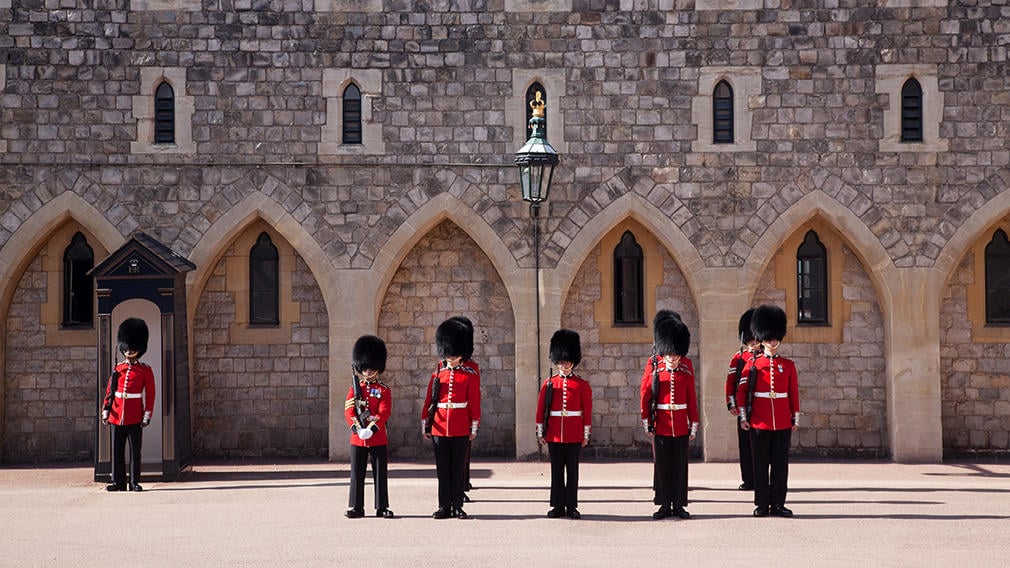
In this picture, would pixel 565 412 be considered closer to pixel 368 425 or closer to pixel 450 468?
pixel 450 468

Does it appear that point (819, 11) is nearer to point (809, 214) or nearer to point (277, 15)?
point (809, 214)

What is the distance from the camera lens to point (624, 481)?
32.7 ft

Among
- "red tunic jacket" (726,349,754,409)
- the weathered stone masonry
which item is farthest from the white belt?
the weathered stone masonry

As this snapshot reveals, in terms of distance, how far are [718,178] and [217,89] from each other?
15.2ft

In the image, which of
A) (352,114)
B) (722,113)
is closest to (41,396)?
(352,114)

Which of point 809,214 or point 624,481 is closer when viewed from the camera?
point 624,481

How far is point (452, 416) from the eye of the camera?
320 inches

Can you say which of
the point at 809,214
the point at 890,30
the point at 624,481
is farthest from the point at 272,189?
the point at 890,30

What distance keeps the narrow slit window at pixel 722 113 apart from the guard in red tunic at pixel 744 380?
2.26m

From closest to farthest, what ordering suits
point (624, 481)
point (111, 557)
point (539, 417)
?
point (111, 557)
point (539, 417)
point (624, 481)

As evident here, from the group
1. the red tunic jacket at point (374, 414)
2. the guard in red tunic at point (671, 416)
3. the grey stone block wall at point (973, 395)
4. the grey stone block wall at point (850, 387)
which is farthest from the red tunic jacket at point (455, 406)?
the grey stone block wall at point (973, 395)

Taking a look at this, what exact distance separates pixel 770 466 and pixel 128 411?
4828 millimetres

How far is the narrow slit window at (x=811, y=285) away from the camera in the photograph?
11.7m

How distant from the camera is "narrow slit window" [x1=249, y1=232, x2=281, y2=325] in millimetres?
11672
